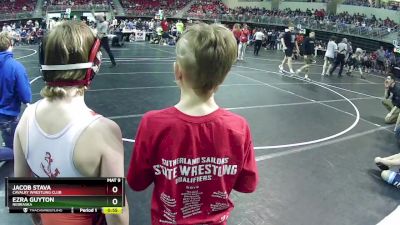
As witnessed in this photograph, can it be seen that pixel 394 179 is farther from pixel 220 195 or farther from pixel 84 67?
pixel 84 67

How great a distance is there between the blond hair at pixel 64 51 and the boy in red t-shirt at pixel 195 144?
1.37 feet

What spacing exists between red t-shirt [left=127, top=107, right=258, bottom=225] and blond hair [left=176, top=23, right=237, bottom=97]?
0.60 feet

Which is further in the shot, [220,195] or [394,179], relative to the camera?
[394,179]

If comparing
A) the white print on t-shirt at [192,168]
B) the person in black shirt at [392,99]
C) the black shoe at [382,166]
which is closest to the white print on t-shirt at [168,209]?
the white print on t-shirt at [192,168]

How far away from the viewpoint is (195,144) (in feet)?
5.88

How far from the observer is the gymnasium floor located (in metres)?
4.66


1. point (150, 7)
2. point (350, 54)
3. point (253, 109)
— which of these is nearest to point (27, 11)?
point (150, 7)

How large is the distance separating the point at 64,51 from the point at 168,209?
38.0 inches

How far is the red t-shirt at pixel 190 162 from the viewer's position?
177 centimetres

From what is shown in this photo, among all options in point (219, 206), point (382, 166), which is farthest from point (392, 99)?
point (219, 206)

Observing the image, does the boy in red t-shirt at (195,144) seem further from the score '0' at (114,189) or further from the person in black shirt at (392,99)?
the person in black shirt at (392,99)

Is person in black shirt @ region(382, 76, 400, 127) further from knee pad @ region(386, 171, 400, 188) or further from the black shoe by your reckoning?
knee pad @ region(386, 171, 400, 188)

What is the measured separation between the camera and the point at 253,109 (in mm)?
9352

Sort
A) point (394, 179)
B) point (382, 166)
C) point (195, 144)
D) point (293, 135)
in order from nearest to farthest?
point (195, 144)
point (394, 179)
point (382, 166)
point (293, 135)
